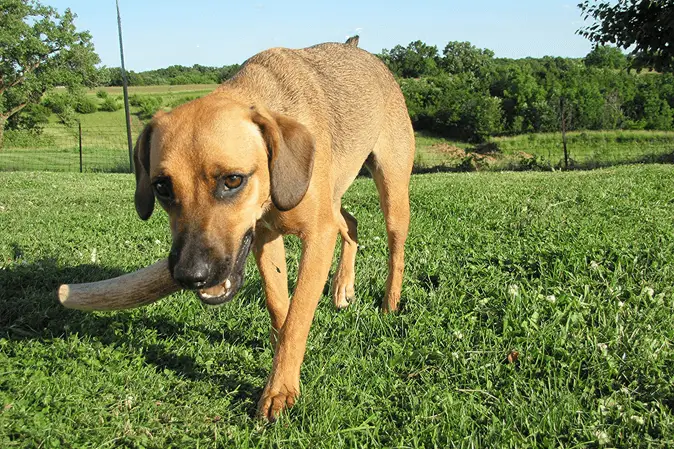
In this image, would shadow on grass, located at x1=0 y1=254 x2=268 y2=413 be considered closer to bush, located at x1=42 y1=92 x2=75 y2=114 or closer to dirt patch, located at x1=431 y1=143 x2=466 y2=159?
dirt patch, located at x1=431 y1=143 x2=466 y2=159

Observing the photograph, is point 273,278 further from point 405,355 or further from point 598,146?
point 598,146

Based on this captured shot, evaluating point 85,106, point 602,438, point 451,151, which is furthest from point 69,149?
point 602,438

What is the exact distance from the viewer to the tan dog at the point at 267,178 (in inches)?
114

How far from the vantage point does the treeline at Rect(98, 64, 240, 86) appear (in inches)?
1799

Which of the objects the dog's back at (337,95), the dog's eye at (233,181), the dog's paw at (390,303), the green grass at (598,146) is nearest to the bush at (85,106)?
the green grass at (598,146)

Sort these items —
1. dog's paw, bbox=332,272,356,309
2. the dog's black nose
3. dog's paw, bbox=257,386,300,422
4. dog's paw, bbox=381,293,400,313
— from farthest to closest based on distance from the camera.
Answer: dog's paw, bbox=332,272,356,309
dog's paw, bbox=381,293,400,313
dog's paw, bbox=257,386,300,422
the dog's black nose

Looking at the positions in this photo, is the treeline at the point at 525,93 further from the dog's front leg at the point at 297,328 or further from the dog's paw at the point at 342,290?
the dog's front leg at the point at 297,328

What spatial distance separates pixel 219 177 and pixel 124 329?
74.2 inches

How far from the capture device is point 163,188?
2.98 metres

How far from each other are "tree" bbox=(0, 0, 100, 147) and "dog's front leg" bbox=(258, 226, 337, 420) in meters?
47.8

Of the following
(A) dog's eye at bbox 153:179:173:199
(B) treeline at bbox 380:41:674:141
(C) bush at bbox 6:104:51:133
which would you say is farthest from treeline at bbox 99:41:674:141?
(A) dog's eye at bbox 153:179:173:199

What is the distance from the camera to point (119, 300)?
142 inches

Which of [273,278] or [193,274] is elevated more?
[193,274]

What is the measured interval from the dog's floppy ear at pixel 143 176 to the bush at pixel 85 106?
160 feet
